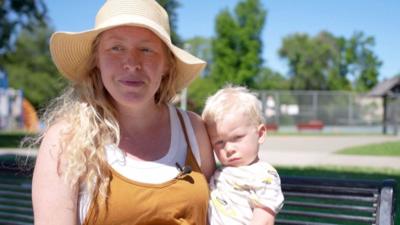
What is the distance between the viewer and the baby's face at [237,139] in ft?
8.23

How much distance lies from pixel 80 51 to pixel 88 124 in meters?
0.37

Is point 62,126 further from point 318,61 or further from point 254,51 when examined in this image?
point 318,61

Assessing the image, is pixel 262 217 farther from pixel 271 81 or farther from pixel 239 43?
pixel 271 81

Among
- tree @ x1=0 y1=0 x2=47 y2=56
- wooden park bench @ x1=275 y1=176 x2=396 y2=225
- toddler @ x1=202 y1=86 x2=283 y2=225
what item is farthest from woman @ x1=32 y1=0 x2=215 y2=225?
tree @ x1=0 y1=0 x2=47 y2=56

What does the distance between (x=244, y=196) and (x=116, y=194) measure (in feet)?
2.10

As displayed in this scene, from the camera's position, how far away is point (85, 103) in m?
2.32

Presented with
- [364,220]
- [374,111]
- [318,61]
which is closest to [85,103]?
[364,220]

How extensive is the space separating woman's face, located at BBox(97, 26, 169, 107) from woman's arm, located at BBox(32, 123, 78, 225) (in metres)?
0.38

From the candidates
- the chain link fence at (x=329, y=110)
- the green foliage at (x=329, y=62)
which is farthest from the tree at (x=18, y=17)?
the green foliage at (x=329, y=62)

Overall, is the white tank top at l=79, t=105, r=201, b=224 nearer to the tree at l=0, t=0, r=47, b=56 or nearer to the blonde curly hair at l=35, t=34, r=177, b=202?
Result: the blonde curly hair at l=35, t=34, r=177, b=202

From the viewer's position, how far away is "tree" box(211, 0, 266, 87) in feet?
174

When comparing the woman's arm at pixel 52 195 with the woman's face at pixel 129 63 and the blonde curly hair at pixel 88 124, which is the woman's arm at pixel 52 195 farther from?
the woman's face at pixel 129 63

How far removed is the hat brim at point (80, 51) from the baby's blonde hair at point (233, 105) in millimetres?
197

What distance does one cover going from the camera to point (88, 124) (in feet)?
7.32
